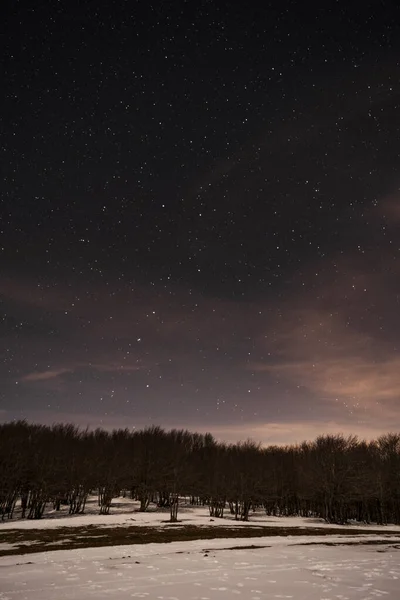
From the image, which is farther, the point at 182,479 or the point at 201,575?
the point at 182,479

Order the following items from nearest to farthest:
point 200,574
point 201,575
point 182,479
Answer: point 201,575, point 200,574, point 182,479

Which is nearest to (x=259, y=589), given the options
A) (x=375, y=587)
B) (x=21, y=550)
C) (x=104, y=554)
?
(x=375, y=587)

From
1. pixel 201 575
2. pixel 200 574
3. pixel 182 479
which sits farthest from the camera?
pixel 182 479

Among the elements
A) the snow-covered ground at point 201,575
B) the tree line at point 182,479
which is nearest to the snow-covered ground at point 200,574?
the snow-covered ground at point 201,575

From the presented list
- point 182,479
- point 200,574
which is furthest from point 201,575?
point 182,479

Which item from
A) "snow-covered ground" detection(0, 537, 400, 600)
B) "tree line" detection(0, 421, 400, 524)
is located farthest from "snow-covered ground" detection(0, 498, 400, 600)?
"tree line" detection(0, 421, 400, 524)

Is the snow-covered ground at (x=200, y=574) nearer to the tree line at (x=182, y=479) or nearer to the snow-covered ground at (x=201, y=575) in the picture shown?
the snow-covered ground at (x=201, y=575)

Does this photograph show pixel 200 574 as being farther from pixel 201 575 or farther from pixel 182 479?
pixel 182 479

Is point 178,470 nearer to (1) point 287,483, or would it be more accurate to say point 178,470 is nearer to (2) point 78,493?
(2) point 78,493

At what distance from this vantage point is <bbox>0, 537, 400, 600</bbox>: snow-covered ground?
11.6m

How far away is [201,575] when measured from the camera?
14609 millimetres

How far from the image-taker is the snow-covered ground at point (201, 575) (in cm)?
1165

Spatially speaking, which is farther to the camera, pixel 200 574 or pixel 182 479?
pixel 182 479

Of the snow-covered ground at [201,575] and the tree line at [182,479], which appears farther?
the tree line at [182,479]
